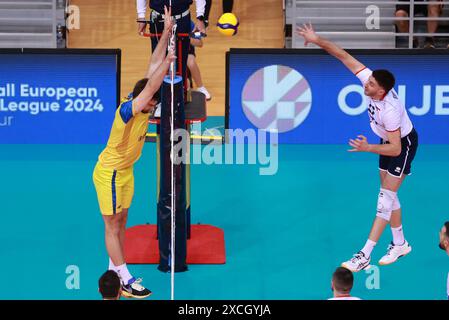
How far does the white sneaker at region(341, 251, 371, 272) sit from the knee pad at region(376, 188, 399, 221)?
1.47 ft

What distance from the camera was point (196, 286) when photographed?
9.80 m

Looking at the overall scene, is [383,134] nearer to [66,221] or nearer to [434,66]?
[66,221]

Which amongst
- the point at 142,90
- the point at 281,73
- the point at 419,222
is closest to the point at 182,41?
the point at 142,90

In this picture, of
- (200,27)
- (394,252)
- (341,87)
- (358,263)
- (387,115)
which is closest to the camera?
(387,115)

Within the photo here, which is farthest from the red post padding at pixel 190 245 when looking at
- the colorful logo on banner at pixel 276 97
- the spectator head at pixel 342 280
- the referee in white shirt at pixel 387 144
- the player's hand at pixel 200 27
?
the colorful logo on banner at pixel 276 97

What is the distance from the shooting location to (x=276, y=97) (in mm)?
14961

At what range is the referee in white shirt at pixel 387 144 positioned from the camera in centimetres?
1016

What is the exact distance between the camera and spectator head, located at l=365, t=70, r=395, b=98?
10.1 m

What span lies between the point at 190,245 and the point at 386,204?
211 cm

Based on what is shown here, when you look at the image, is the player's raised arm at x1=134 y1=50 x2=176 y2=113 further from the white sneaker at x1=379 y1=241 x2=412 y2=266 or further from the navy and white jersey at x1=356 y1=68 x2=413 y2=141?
the white sneaker at x1=379 y1=241 x2=412 y2=266

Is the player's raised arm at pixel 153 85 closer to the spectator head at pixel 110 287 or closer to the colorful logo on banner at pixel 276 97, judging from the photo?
the spectator head at pixel 110 287

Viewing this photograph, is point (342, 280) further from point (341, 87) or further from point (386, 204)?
point (341, 87)

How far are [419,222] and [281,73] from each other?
3.99 meters

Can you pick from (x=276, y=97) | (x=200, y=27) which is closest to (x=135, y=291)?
(x=200, y=27)
